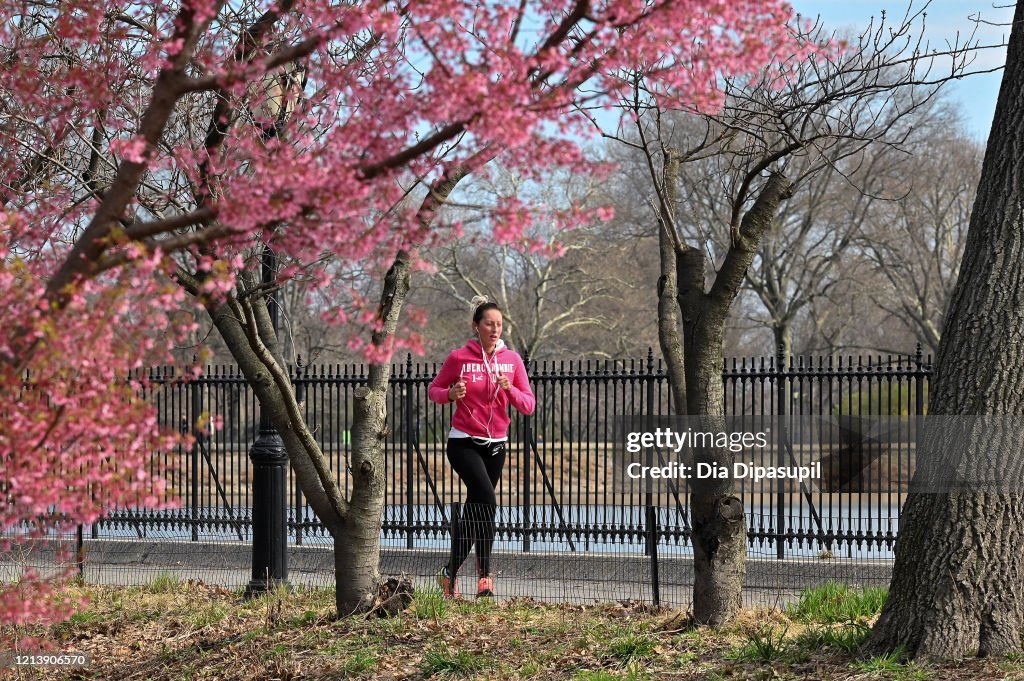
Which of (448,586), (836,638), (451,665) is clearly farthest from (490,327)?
(836,638)

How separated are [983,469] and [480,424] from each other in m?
3.58

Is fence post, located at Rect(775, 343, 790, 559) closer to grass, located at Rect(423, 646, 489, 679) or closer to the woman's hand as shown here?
the woman's hand

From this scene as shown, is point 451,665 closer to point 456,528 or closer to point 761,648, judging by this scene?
point 761,648

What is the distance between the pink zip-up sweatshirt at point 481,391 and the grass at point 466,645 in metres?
1.27

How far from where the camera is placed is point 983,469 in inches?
221

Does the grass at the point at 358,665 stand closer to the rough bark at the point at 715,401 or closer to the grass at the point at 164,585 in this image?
the rough bark at the point at 715,401

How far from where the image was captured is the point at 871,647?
18.8 ft

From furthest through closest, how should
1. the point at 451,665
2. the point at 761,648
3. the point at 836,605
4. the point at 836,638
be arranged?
the point at 836,605
the point at 451,665
the point at 836,638
the point at 761,648

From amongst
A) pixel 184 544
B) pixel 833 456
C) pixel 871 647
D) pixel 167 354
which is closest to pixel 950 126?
pixel 833 456

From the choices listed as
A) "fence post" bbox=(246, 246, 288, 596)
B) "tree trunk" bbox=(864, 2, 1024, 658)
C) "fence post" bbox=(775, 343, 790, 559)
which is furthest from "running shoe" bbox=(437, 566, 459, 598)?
"fence post" bbox=(775, 343, 790, 559)

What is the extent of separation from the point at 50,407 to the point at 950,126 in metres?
34.0

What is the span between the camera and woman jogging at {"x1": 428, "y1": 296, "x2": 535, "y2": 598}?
8.01m

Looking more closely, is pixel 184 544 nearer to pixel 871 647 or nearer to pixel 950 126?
pixel 871 647

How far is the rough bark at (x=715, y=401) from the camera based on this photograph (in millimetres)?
6656
